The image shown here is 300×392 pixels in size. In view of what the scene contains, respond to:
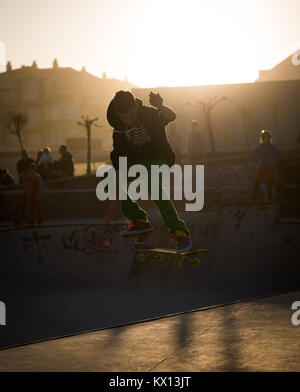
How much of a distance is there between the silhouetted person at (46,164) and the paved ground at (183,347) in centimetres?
1158

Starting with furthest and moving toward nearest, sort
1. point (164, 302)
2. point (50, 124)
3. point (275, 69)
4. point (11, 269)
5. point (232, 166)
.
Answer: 1. point (50, 124)
2. point (275, 69)
3. point (232, 166)
4. point (11, 269)
5. point (164, 302)

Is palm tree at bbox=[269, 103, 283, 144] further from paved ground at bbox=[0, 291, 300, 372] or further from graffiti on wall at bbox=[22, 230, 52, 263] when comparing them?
paved ground at bbox=[0, 291, 300, 372]

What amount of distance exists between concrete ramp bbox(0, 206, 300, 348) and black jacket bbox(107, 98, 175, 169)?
881cm

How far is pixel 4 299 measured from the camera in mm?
13617

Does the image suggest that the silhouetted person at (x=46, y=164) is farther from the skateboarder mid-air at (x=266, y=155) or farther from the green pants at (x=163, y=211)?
the green pants at (x=163, y=211)

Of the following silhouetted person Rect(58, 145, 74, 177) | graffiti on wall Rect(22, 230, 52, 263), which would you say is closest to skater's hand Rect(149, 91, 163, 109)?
graffiti on wall Rect(22, 230, 52, 263)

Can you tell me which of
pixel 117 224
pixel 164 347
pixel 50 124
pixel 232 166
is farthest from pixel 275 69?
pixel 164 347

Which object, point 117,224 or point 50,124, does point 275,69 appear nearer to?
point 50,124

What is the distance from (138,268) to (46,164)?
22.7 ft

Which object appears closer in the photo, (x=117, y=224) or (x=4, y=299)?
(x=4, y=299)

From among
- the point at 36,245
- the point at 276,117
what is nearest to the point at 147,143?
the point at 36,245

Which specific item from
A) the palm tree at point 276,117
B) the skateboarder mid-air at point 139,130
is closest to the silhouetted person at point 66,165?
the skateboarder mid-air at point 139,130

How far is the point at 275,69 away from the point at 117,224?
72.3m
